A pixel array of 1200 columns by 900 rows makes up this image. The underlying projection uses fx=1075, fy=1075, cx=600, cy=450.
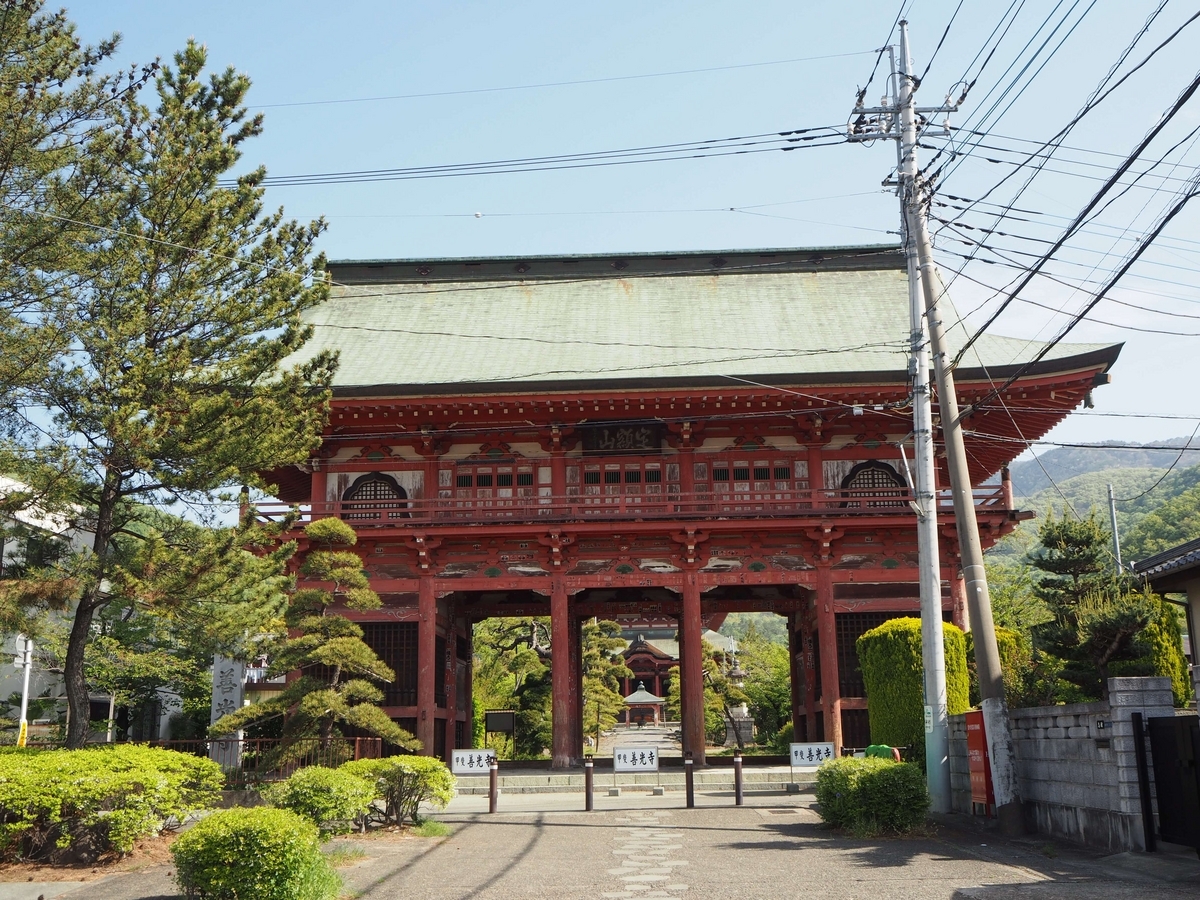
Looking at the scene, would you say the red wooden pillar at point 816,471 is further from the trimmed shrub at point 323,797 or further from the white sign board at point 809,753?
the trimmed shrub at point 323,797

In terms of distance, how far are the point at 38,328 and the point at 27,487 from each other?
234 cm

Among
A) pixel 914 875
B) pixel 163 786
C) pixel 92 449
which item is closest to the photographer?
pixel 914 875

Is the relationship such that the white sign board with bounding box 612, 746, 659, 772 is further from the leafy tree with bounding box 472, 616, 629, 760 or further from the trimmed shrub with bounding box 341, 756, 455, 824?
the leafy tree with bounding box 472, 616, 629, 760

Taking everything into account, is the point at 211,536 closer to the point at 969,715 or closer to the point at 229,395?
the point at 229,395

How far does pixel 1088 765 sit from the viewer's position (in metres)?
13.0

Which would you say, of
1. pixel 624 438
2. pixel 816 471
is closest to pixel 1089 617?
pixel 816 471

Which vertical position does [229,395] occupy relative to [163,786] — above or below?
above

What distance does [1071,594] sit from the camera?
21562mm

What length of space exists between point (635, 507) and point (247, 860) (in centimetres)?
1736

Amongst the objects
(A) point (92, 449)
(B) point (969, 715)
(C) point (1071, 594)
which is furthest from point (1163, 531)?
→ (A) point (92, 449)

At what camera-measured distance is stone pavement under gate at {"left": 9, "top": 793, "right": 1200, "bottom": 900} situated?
10320 millimetres

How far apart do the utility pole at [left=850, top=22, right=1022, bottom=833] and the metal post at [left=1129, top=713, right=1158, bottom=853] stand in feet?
9.21

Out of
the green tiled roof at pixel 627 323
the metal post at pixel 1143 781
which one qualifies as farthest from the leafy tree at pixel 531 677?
the metal post at pixel 1143 781

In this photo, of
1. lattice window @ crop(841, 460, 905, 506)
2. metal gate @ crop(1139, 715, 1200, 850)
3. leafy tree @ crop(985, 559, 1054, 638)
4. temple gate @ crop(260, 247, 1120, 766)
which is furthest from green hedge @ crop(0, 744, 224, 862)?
leafy tree @ crop(985, 559, 1054, 638)
